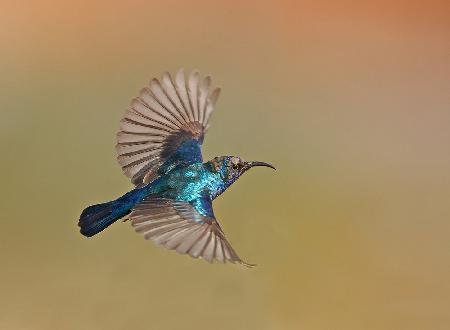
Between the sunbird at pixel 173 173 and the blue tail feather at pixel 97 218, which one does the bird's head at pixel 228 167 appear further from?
the blue tail feather at pixel 97 218

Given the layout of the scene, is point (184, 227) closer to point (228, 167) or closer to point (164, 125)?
point (228, 167)

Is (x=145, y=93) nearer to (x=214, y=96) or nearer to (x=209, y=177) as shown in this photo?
(x=214, y=96)

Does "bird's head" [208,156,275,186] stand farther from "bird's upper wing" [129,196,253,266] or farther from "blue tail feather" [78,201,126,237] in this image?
"blue tail feather" [78,201,126,237]

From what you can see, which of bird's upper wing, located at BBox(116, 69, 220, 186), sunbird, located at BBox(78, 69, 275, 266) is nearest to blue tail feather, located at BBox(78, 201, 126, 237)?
sunbird, located at BBox(78, 69, 275, 266)

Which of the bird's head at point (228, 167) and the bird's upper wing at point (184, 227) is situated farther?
the bird's head at point (228, 167)

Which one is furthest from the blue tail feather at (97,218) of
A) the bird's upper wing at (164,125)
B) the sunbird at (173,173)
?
the bird's upper wing at (164,125)

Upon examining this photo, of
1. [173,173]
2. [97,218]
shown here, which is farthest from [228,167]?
[97,218]
